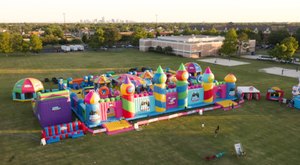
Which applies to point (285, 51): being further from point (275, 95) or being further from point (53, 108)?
point (53, 108)

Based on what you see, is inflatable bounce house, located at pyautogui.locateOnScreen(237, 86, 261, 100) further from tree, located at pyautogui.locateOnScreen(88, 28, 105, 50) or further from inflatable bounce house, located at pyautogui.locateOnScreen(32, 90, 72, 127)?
tree, located at pyautogui.locateOnScreen(88, 28, 105, 50)

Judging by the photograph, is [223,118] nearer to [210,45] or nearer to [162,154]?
[162,154]

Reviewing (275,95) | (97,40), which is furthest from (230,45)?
(97,40)

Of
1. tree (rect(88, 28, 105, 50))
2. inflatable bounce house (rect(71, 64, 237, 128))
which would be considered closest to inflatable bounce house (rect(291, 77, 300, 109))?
inflatable bounce house (rect(71, 64, 237, 128))

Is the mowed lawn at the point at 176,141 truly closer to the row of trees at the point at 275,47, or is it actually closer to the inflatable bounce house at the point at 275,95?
the inflatable bounce house at the point at 275,95

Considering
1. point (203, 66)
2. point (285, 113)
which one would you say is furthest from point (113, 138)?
point (203, 66)
